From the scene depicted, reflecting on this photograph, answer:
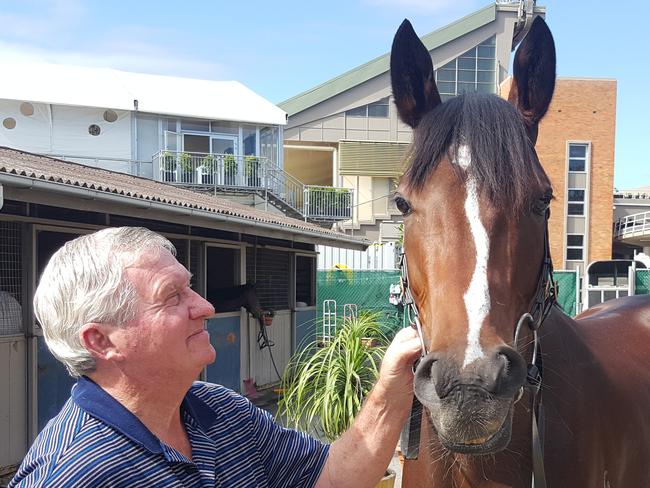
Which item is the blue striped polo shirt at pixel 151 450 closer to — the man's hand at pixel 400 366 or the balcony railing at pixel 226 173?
the man's hand at pixel 400 366

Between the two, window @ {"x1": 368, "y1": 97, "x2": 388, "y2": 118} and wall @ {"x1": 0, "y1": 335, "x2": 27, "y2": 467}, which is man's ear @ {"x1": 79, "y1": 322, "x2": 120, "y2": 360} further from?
window @ {"x1": 368, "y1": 97, "x2": 388, "y2": 118}

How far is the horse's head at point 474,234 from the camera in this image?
1.49 metres

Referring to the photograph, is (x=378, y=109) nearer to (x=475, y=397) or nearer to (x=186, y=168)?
(x=186, y=168)

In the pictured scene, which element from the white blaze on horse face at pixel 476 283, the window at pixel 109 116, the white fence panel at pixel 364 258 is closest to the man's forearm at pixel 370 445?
the white blaze on horse face at pixel 476 283

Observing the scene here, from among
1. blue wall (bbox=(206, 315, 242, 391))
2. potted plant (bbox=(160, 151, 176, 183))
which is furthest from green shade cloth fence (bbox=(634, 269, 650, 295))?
potted plant (bbox=(160, 151, 176, 183))

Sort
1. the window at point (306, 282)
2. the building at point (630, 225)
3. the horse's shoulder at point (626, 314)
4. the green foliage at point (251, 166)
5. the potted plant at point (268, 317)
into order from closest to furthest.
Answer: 1. the horse's shoulder at point (626, 314)
2. the potted plant at point (268, 317)
3. the window at point (306, 282)
4. the green foliage at point (251, 166)
5. the building at point (630, 225)

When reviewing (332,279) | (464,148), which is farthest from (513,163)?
(332,279)

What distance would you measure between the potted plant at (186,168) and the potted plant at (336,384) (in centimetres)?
1630

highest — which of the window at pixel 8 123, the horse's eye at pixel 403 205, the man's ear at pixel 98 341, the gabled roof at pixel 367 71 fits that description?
the gabled roof at pixel 367 71

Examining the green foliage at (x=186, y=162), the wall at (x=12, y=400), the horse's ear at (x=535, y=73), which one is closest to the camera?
the horse's ear at (x=535, y=73)

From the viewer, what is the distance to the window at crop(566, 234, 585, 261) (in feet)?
80.0

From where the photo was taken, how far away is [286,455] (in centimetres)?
179

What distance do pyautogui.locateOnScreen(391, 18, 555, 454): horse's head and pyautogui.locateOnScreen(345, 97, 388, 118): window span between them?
83.1 ft

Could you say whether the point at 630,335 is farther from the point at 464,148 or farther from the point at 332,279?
the point at 332,279
